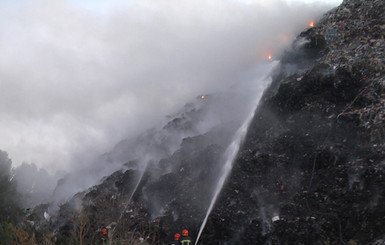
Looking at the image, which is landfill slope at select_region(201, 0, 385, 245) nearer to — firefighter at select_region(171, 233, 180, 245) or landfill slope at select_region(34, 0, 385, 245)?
landfill slope at select_region(34, 0, 385, 245)

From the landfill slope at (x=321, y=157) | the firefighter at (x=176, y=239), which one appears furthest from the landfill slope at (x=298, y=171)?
the firefighter at (x=176, y=239)

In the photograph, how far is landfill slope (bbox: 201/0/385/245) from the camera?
14.4 m

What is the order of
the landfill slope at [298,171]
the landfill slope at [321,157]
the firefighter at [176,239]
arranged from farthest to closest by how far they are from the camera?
the firefighter at [176,239]
the landfill slope at [298,171]
the landfill slope at [321,157]

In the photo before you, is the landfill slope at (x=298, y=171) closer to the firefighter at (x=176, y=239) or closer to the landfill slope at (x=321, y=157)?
the landfill slope at (x=321, y=157)

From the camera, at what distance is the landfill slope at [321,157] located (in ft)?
47.2

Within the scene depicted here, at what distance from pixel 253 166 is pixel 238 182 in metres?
1.33

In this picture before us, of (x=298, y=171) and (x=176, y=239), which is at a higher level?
(x=298, y=171)

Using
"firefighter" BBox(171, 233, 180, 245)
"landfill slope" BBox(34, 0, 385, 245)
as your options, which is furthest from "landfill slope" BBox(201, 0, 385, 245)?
"firefighter" BBox(171, 233, 180, 245)

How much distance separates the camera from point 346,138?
56.4 ft

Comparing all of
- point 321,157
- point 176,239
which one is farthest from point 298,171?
point 176,239

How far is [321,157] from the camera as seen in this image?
56.4 feet

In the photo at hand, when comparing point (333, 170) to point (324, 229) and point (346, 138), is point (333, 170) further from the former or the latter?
point (324, 229)

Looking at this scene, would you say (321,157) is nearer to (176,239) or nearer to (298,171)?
(298,171)

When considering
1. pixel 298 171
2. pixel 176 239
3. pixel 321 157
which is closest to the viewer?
pixel 321 157
